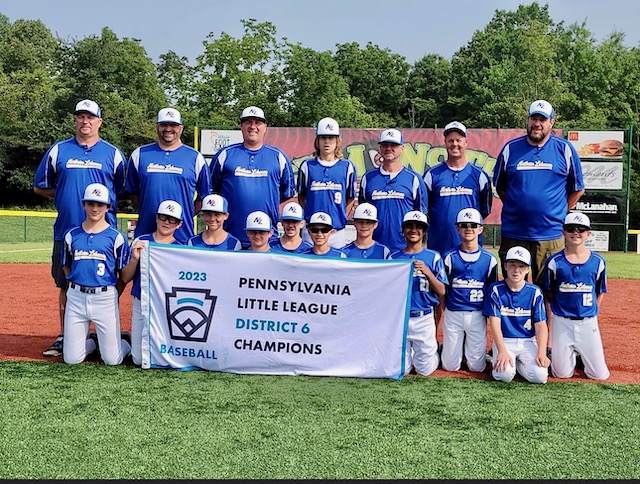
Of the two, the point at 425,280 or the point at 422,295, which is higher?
the point at 425,280

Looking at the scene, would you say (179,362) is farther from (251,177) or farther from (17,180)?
(17,180)

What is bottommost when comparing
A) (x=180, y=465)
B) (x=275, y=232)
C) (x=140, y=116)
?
(x=180, y=465)

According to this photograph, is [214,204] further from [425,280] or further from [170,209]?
[425,280]

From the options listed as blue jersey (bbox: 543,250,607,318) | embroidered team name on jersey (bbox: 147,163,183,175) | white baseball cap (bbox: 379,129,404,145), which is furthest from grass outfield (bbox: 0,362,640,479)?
white baseball cap (bbox: 379,129,404,145)

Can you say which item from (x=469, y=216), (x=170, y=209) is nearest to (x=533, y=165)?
(x=469, y=216)

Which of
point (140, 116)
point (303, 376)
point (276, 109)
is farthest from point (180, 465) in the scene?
point (140, 116)

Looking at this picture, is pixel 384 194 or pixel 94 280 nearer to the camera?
pixel 94 280

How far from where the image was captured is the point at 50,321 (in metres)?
9.21

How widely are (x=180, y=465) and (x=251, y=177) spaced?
11.5 ft

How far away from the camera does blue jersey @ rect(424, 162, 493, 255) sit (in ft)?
22.5

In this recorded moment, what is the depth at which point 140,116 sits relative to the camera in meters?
48.7

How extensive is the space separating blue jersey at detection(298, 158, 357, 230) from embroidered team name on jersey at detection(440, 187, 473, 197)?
2.87ft

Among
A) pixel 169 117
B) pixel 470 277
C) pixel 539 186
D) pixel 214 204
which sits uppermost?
pixel 169 117

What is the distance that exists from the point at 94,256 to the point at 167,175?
1008mm
